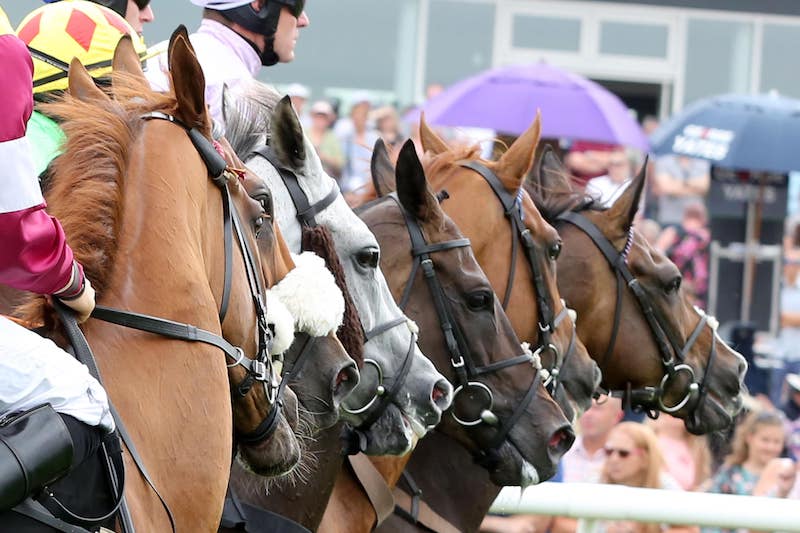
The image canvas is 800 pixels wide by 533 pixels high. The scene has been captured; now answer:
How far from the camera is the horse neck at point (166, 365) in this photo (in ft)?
10.1

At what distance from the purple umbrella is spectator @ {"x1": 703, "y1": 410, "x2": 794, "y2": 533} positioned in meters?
4.07

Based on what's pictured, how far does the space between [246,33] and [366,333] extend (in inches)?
50.1

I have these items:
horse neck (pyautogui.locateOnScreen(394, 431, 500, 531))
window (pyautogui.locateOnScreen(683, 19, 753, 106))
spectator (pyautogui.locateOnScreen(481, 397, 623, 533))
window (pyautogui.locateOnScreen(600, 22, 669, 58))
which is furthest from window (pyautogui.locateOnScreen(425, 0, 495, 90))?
horse neck (pyautogui.locateOnScreen(394, 431, 500, 531))

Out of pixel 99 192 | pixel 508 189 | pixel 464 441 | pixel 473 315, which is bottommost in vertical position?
pixel 464 441

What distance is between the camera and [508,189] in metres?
5.67

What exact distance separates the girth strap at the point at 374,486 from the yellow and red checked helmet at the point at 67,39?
5.47ft

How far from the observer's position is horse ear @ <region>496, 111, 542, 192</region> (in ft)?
A: 18.3

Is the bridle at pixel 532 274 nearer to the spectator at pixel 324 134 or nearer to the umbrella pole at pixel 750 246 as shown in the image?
the umbrella pole at pixel 750 246

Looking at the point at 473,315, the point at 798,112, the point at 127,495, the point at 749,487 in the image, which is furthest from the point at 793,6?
the point at 127,495

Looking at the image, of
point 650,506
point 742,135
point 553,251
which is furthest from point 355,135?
point 650,506

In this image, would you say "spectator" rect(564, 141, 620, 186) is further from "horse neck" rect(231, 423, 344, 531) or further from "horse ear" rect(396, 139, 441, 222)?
"horse neck" rect(231, 423, 344, 531)

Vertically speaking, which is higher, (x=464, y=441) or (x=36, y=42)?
(x=36, y=42)

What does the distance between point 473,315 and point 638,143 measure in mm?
7393

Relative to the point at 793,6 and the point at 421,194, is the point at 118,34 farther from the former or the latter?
the point at 793,6
